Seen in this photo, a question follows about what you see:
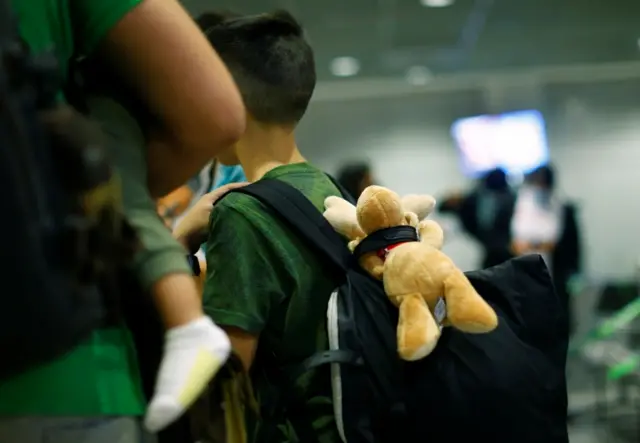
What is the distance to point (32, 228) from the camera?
0.60 meters

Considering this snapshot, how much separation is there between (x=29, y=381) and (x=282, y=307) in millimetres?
553

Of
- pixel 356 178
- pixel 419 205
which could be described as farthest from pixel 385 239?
pixel 356 178

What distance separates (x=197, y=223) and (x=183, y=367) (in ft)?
2.08

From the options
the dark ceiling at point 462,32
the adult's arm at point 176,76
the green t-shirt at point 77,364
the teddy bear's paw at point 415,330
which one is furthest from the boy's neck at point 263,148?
the dark ceiling at point 462,32

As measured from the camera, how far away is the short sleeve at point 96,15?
771 millimetres

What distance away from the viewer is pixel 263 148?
1.45 meters

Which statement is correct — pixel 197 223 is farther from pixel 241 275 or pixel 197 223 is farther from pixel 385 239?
pixel 385 239

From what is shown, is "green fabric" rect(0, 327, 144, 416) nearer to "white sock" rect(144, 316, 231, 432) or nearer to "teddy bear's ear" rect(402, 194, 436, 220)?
"white sock" rect(144, 316, 231, 432)

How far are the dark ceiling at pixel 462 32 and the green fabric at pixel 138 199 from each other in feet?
13.7

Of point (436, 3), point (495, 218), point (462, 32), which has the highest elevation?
point (436, 3)

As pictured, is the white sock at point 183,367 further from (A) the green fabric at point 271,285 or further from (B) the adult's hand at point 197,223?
(B) the adult's hand at point 197,223

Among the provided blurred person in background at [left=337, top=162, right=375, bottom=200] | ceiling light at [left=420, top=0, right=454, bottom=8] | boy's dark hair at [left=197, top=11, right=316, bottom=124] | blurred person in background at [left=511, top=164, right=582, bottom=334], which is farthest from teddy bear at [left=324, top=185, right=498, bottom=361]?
ceiling light at [left=420, top=0, right=454, bottom=8]

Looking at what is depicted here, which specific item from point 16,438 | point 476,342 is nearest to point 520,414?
point 476,342

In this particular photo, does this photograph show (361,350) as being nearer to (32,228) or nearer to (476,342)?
(476,342)
